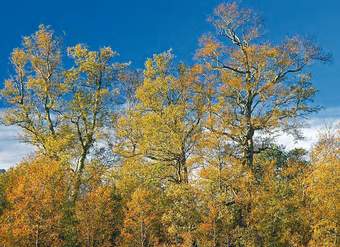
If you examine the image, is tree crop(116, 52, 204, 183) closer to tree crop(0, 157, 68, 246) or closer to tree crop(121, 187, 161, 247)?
tree crop(121, 187, 161, 247)

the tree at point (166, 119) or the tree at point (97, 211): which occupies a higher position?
the tree at point (166, 119)

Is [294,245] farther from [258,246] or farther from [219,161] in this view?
[219,161]

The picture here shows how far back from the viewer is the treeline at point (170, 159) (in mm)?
48094

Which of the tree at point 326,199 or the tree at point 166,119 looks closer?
the tree at point 326,199

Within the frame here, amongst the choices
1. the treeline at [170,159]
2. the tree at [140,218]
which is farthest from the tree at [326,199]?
the tree at [140,218]

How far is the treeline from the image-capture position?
158 feet

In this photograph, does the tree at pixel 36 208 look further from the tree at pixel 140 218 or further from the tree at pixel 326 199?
the tree at pixel 326 199

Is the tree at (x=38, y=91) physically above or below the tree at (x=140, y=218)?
above

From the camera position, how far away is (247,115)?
50.8m

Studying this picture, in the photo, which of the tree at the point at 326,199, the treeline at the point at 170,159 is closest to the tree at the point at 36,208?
the treeline at the point at 170,159

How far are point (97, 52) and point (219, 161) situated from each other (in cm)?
1798

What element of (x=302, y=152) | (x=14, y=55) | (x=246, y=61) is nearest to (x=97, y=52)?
(x=14, y=55)

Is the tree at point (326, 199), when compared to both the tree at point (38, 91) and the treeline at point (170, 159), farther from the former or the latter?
the tree at point (38, 91)

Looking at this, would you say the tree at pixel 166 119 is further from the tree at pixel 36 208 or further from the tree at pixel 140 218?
the tree at pixel 36 208
